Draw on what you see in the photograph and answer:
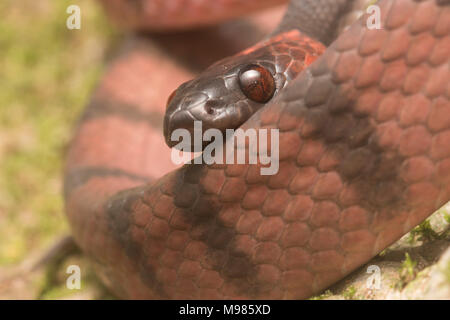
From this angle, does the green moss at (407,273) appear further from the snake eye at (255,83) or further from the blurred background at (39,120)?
the blurred background at (39,120)

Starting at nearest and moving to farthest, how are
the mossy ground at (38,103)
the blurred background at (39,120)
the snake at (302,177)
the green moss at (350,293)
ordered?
1. the snake at (302,177)
2. the green moss at (350,293)
3. the blurred background at (39,120)
4. the mossy ground at (38,103)

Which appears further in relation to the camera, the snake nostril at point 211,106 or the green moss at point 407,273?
the snake nostril at point 211,106

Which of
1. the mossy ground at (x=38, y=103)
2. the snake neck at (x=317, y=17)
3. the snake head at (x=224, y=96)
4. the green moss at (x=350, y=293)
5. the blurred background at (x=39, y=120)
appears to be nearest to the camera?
the green moss at (x=350, y=293)

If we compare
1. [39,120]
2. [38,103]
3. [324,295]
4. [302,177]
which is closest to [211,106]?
[302,177]

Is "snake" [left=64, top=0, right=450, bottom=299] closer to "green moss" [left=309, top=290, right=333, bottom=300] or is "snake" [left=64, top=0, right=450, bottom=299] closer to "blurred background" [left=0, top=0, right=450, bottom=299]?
"green moss" [left=309, top=290, right=333, bottom=300]

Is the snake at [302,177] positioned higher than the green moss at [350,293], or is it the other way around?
the snake at [302,177]

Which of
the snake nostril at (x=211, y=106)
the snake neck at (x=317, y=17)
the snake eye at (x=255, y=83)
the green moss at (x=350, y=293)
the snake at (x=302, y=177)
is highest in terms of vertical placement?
the snake neck at (x=317, y=17)

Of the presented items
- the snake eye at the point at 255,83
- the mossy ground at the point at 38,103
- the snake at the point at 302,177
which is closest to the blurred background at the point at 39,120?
the mossy ground at the point at 38,103

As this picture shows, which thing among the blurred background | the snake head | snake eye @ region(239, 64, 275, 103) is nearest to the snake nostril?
the snake head
